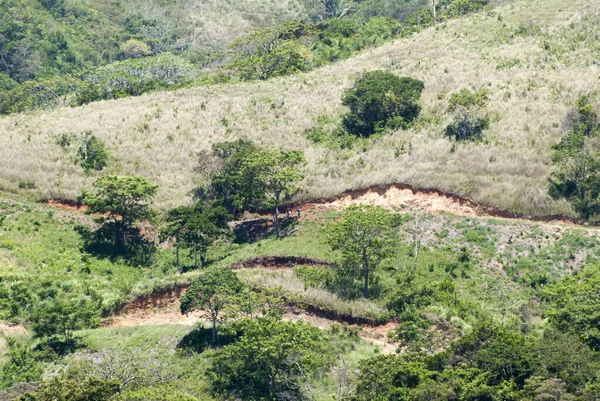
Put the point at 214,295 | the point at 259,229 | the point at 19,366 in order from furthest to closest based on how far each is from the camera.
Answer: the point at 259,229 → the point at 214,295 → the point at 19,366

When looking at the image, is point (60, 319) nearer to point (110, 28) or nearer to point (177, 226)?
point (177, 226)

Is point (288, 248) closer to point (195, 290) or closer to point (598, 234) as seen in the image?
point (195, 290)

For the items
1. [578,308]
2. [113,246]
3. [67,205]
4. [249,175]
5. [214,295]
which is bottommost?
[578,308]

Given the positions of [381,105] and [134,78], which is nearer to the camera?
[381,105]

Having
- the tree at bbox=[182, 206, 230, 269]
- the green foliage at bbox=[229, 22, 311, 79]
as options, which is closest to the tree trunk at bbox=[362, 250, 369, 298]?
the tree at bbox=[182, 206, 230, 269]

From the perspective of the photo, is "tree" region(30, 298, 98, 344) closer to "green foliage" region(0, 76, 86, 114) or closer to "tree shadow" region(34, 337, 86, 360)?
"tree shadow" region(34, 337, 86, 360)

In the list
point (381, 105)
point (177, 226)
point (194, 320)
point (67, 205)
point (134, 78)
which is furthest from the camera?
point (134, 78)

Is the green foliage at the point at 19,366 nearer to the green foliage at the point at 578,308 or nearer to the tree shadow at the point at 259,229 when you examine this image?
the tree shadow at the point at 259,229

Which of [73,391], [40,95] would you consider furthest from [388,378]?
[40,95]
